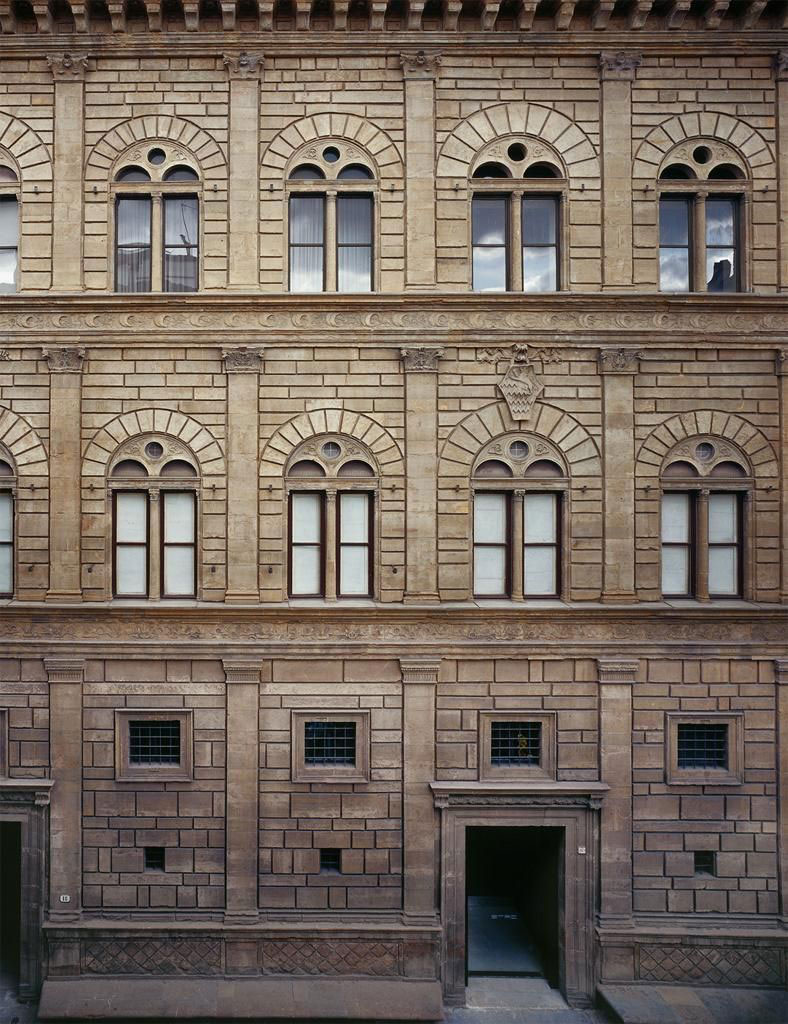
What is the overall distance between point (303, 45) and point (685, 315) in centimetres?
854

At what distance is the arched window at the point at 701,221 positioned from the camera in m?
Result: 13.5

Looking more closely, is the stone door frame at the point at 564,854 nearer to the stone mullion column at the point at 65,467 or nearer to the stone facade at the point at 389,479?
the stone facade at the point at 389,479

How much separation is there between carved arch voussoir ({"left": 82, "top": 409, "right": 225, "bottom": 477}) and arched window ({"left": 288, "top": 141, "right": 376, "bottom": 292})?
324cm

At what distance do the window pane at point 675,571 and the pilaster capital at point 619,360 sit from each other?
3395mm

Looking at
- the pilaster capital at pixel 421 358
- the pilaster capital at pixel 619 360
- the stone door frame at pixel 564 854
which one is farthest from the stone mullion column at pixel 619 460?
the stone door frame at pixel 564 854

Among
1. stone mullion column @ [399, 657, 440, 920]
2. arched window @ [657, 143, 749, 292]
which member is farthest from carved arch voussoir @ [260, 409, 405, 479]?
arched window @ [657, 143, 749, 292]

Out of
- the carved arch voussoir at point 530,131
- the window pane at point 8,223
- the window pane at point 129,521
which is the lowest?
the window pane at point 129,521

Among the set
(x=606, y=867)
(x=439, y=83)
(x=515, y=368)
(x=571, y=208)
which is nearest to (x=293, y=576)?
(x=515, y=368)

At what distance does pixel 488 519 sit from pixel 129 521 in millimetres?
6640

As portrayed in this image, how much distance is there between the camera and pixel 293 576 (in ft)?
44.0

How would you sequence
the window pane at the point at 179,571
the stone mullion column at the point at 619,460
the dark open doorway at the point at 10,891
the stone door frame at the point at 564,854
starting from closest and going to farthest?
the stone door frame at the point at 564,854 < the stone mullion column at the point at 619,460 < the window pane at the point at 179,571 < the dark open doorway at the point at 10,891

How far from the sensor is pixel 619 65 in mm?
13289

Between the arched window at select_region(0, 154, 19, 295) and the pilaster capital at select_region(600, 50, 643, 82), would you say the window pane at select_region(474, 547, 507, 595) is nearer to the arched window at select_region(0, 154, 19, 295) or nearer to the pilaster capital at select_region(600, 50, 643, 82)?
the pilaster capital at select_region(600, 50, 643, 82)

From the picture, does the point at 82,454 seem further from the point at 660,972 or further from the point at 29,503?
the point at 660,972
